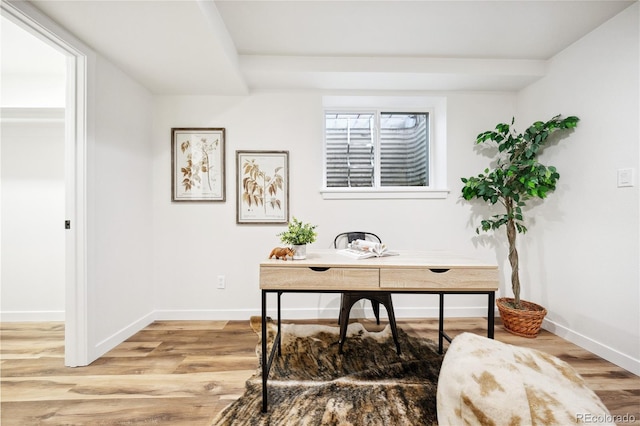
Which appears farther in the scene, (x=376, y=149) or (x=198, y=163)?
(x=376, y=149)

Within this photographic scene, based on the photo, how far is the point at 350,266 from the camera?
1.38 m

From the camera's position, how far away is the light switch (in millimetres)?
1787

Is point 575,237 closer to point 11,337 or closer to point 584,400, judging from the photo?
point 584,400

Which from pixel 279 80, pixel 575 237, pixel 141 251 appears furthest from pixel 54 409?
pixel 575 237

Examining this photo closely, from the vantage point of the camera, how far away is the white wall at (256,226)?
2641 millimetres

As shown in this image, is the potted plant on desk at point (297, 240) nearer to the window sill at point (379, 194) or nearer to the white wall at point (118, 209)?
the window sill at point (379, 194)

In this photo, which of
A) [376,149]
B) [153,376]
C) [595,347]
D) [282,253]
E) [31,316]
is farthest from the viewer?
[376,149]

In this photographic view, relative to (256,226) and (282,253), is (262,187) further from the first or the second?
(282,253)

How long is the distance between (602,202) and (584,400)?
1638 millimetres

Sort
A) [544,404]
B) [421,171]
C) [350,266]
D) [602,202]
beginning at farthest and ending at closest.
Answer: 1. [421,171]
2. [602,202]
3. [350,266]
4. [544,404]

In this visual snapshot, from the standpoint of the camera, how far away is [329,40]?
212 centimetres

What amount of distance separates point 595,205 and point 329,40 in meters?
2.51

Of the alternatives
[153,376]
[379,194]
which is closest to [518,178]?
[379,194]

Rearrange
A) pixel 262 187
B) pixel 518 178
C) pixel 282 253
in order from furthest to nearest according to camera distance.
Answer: pixel 262 187 < pixel 518 178 < pixel 282 253
